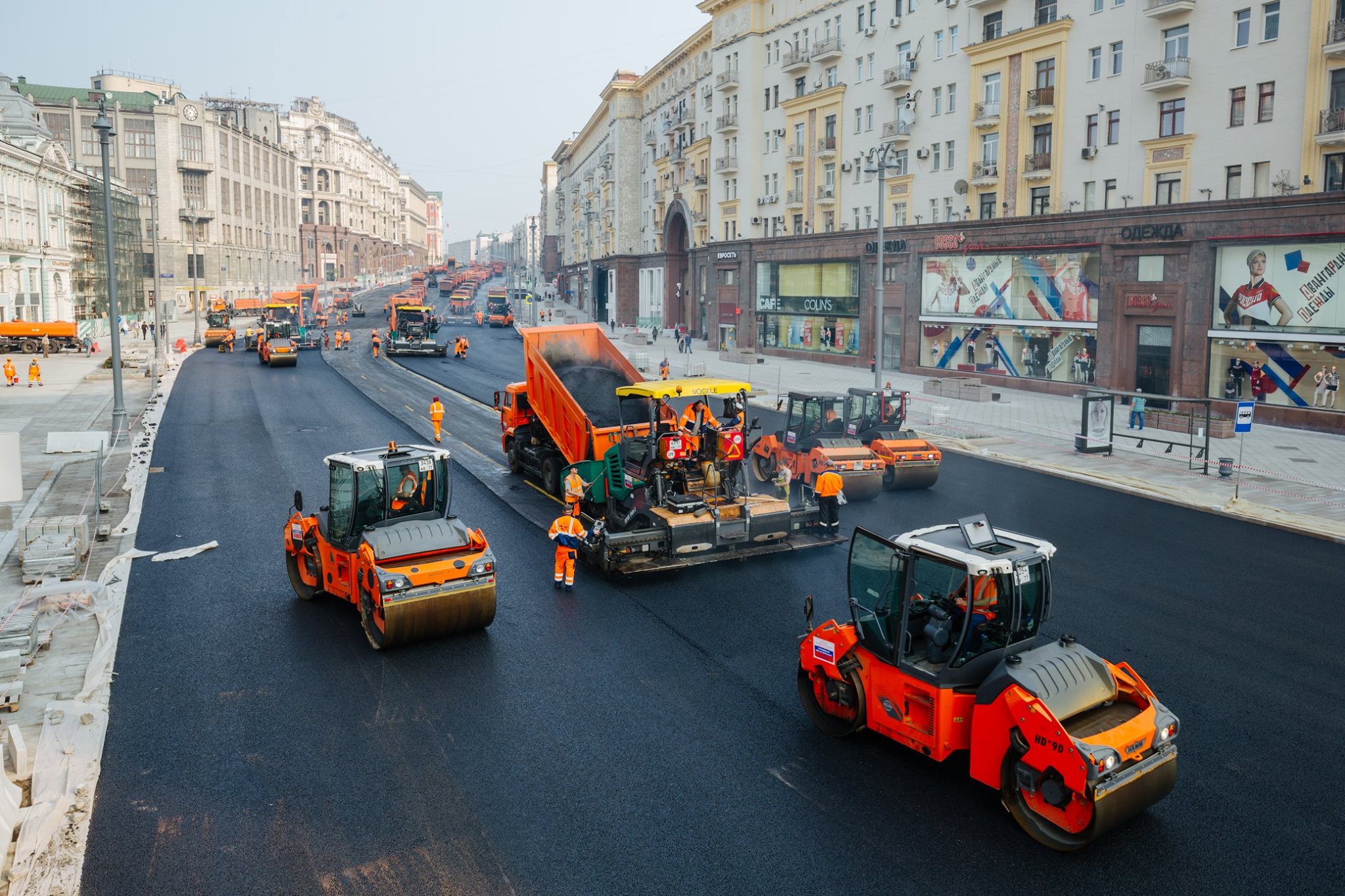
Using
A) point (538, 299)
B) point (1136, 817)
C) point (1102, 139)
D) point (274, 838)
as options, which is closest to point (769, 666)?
point (1136, 817)

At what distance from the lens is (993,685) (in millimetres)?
8281

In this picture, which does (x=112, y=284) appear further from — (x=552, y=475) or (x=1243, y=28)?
(x=1243, y=28)

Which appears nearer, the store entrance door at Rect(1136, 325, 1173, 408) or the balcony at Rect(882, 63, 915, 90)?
the store entrance door at Rect(1136, 325, 1173, 408)

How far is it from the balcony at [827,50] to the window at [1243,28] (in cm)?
2332

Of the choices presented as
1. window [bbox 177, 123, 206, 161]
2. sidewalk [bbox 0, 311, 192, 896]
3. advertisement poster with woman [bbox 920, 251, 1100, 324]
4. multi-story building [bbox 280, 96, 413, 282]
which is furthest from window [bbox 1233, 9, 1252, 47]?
multi-story building [bbox 280, 96, 413, 282]

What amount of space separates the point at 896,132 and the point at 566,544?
130 ft

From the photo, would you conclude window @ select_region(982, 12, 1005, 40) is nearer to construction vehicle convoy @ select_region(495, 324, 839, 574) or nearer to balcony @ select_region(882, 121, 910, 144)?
balcony @ select_region(882, 121, 910, 144)

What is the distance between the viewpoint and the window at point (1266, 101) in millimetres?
31875

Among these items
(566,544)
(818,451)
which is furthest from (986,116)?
(566,544)

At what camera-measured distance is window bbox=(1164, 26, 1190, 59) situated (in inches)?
1366

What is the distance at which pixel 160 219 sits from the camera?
106625mm

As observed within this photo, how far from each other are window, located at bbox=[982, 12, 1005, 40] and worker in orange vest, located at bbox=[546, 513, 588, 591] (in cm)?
3713

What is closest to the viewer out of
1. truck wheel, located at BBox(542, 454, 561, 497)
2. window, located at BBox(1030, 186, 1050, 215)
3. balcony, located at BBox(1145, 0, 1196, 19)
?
truck wheel, located at BBox(542, 454, 561, 497)

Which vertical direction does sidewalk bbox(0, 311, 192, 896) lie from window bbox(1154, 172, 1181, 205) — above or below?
below
